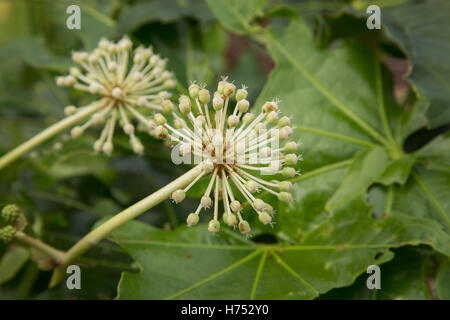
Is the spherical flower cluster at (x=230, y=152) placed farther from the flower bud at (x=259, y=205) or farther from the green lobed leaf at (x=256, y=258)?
the green lobed leaf at (x=256, y=258)

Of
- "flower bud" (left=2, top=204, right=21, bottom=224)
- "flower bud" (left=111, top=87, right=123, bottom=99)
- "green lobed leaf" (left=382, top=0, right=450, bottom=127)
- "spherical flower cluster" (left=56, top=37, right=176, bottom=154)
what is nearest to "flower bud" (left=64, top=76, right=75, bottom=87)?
"spherical flower cluster" (left=56, top=37, right=176, bottom=154)

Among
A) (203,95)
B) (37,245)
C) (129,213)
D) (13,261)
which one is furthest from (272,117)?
(13,261)

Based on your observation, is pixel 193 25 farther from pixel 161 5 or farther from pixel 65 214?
pixel 65 214

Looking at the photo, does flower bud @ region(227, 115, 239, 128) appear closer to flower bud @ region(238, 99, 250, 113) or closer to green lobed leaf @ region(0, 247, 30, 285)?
flower bud @ region(238, 99, 250, 113)

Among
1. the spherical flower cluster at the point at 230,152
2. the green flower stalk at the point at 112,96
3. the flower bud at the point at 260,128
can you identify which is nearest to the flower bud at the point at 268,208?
the spherical flower cluster at the point at 230,152

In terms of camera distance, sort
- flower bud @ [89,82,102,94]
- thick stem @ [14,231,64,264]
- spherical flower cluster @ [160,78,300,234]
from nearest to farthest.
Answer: spherical flower cluster @ [160,78,300,234] → thick stem @ [14,231,64,264] → flower bud @ [89,82,102,94]

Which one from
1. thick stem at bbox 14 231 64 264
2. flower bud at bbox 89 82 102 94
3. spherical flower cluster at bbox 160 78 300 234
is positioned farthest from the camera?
flower bud at bbox 89 82 102 94
